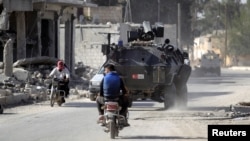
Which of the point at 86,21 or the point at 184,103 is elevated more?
the point at 86,21

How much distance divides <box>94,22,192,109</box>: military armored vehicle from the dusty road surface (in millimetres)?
531

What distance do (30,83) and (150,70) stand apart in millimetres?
10090

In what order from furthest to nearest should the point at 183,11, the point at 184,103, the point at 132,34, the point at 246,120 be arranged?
the point at 183,11
the point at 132,34
the point at 184,103
the point at 246,120

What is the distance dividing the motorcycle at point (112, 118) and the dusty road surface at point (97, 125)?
207 millimetres

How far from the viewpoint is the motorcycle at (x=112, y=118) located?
15.4 meters

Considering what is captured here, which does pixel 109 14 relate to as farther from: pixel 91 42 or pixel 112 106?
pixel 112 106

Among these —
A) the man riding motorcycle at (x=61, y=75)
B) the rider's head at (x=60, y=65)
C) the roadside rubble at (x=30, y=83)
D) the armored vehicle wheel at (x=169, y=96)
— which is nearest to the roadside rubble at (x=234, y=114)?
the armored vehicle wheel at (x=169, y=96)

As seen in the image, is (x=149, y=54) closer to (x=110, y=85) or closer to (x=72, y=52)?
(x=110, y=85)

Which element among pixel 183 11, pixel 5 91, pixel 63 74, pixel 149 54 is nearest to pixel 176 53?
pixel 149 54

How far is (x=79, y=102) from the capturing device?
90.5 ft

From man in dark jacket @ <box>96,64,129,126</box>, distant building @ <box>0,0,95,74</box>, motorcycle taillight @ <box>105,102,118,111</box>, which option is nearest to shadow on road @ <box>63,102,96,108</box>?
distant building @ <box>0,0,95,74</box>

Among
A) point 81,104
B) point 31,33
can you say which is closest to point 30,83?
point 81,104

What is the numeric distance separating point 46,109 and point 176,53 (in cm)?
491

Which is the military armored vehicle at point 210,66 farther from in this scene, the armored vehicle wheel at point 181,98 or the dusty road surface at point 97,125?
the armored vehicle wheel at point 181,98
